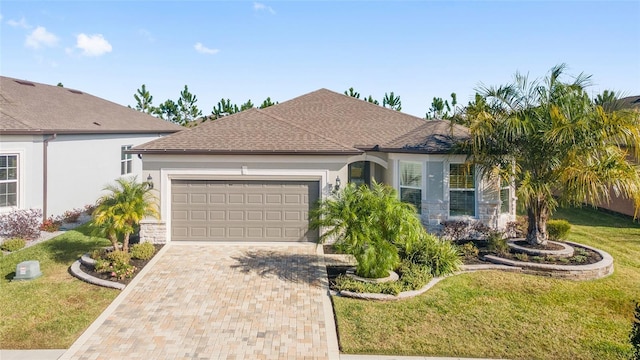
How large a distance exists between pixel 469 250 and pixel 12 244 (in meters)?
14.0

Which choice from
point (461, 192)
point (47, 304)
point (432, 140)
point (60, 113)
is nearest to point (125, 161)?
point (60, 113)

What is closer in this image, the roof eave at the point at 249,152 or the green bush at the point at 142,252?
the green bush at the point at 142,252

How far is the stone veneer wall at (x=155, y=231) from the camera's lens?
1235 cm

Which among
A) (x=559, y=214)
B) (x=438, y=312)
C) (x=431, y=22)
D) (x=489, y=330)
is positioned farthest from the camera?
(x=559, y=214)

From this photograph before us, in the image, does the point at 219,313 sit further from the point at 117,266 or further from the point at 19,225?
the point at 19,225

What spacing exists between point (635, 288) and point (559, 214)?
9.95 metres

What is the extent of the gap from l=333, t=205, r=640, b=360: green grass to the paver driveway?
2.45 ft

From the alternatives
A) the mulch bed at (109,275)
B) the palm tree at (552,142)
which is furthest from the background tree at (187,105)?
the palm tree at (552,142)

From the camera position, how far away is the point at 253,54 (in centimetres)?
2058

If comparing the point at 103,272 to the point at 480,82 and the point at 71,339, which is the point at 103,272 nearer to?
the point at 71,339

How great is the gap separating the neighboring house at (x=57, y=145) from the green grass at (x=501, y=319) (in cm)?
1256

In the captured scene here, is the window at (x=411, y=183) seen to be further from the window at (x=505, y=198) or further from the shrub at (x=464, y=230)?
the window at (x=505, y=198)

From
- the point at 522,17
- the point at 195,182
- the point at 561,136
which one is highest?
the point at 522,17

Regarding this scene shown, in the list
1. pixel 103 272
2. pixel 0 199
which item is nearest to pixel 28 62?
pixel 0 199
